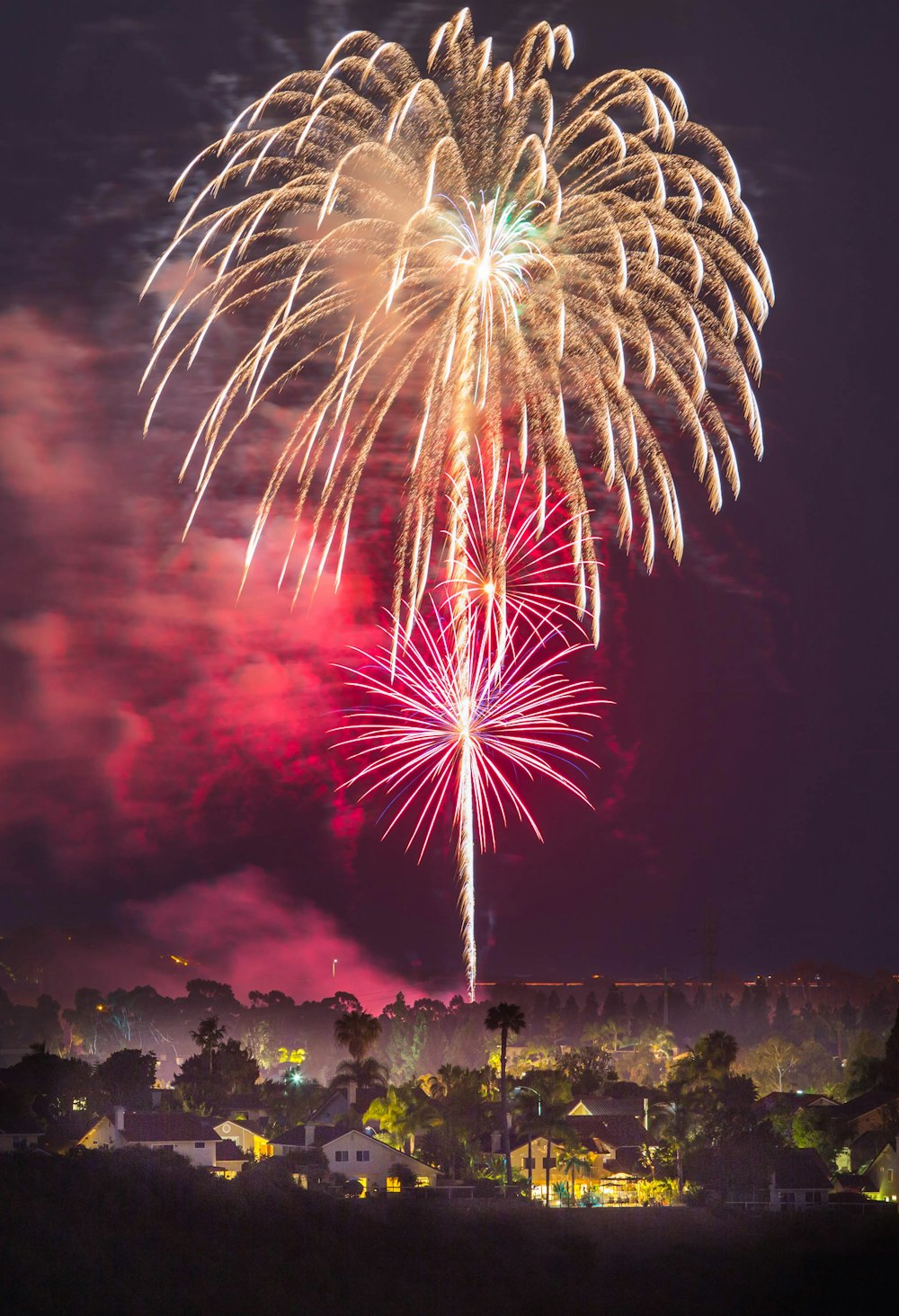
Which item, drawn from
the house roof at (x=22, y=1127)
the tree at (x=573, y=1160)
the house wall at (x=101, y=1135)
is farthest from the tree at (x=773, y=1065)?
the house roof at (x=22, y=1127)

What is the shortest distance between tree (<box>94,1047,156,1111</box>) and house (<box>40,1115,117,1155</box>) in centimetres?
1929

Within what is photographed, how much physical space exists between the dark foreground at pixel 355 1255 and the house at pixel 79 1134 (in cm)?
1603

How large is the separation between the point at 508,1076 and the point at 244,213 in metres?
77.7

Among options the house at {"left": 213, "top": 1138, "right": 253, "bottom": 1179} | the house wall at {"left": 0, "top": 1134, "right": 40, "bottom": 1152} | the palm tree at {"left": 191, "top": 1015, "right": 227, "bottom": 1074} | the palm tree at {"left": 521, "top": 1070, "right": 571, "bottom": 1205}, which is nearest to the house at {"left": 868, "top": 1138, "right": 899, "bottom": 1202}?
the palm tree at {"left": 521, "top": 1070, "right": 571, "bottom": 1205}

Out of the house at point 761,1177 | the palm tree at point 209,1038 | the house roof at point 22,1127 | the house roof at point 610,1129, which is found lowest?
the house at point 761,1177

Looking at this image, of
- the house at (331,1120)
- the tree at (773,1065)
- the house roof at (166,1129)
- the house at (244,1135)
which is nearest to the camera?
the house roof at (166,1129)

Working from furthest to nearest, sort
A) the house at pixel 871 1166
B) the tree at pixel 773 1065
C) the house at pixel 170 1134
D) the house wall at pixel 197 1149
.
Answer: the tree at pixel 773 1065 → the house at pixel 170 1134 → the house wall at pixel 197 1149 → the house at pixel 871 1166

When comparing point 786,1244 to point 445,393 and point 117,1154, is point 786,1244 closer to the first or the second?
point 117,1154

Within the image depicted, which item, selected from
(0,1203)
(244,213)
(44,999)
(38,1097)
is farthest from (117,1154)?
(44,999)

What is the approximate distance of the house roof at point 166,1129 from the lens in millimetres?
80750

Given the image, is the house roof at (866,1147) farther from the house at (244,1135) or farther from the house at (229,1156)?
the house at (229,1156)

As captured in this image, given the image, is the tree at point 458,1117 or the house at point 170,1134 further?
the tree at point 458,1117

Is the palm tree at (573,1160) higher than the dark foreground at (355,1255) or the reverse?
higher

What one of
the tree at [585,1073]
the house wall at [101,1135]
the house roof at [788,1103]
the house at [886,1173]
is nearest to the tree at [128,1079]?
the house wall at [101,1135]
